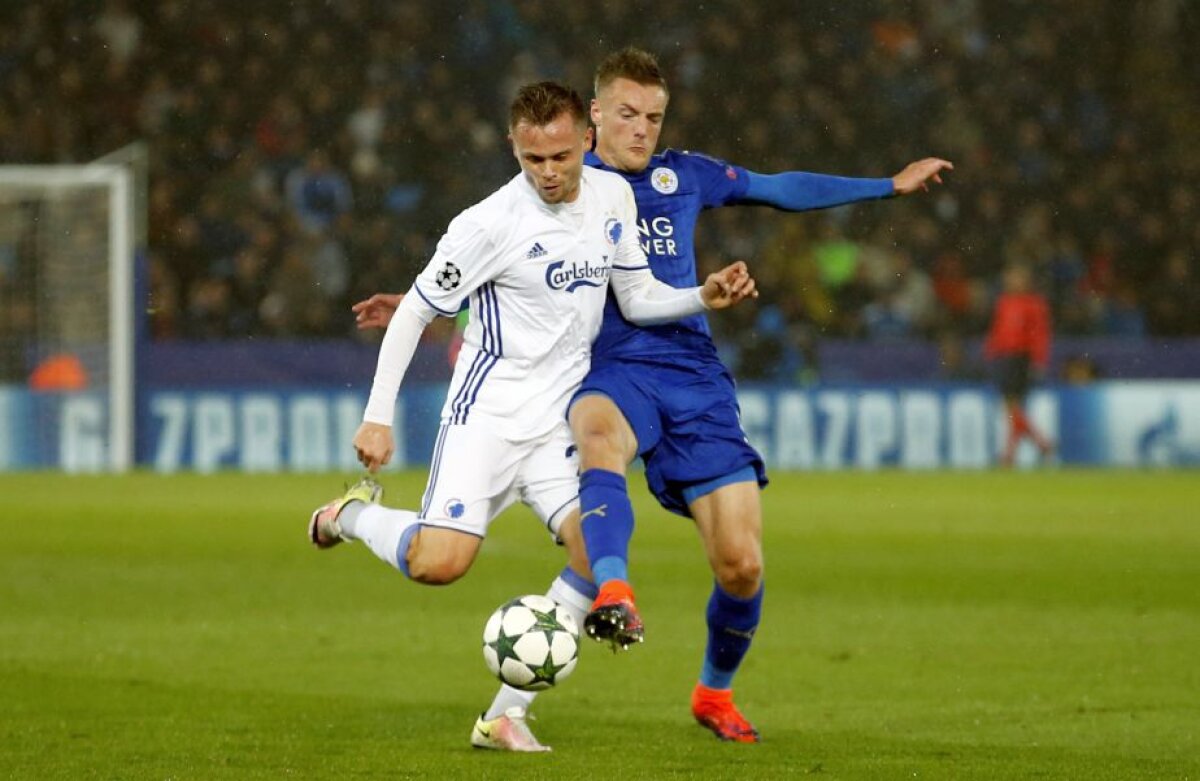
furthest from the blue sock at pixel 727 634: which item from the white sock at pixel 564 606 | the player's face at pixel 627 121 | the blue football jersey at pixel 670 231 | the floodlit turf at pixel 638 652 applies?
the player's face at pixel 627 121

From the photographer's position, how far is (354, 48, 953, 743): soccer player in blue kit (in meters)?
5.96

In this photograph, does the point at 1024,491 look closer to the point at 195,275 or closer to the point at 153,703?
the point at 195,275

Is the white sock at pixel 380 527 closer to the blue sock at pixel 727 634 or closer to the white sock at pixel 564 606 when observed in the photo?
the white sock at pixel 564 606

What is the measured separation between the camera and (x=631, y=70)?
611cm

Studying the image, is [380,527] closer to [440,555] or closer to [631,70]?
[440,555]

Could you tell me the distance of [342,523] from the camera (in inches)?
246

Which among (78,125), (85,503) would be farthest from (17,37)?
(85,503)

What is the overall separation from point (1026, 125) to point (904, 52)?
1.46 meters

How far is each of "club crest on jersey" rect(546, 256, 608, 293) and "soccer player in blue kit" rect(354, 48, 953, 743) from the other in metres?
0.28

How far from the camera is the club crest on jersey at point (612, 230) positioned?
5922mm

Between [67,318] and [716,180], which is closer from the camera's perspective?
[716,180]

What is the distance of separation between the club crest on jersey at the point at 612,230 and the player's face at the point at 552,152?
0.20m

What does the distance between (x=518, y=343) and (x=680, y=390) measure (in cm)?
55

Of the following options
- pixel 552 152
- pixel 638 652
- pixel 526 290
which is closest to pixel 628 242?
pixel 526 290
